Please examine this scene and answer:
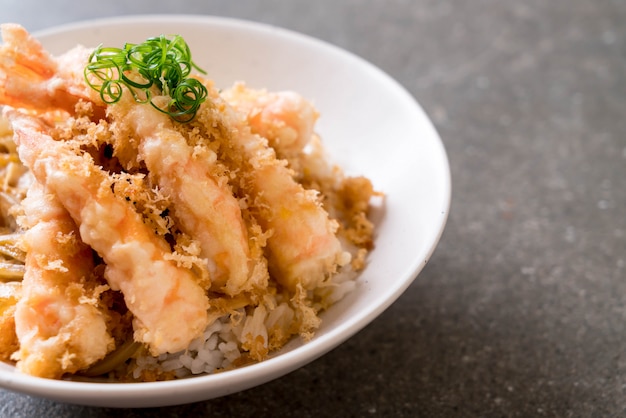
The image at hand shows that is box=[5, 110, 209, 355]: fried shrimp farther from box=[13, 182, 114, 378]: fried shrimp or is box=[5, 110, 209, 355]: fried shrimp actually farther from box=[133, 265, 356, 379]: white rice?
box=[133, 265, 356, 379]: white rice

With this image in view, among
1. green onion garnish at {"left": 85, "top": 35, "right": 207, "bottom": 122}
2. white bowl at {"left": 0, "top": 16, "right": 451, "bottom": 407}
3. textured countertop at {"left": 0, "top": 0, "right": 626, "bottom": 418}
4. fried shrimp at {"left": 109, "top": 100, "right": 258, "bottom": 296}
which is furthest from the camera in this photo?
textured countertop at {"left": 0, "top": 0, "right": 626, "bottom": 418}

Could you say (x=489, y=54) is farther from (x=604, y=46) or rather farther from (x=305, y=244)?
(x=305, y=244)

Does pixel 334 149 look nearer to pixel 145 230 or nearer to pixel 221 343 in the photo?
pixel 221 343

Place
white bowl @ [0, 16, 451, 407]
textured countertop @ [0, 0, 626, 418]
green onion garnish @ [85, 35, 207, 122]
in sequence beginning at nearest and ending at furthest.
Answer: white bowl @ [0, 16, 451, 407] < green onion garnish @ [85, 35, 207, 122] < textured countertop @ [0, 0, 626, 418]

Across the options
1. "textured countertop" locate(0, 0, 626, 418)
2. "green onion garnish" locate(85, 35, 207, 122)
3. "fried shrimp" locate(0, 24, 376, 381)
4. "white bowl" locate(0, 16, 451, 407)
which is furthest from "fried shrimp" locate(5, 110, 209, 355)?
"textured countertop" locate(0, 0, 626, 418)

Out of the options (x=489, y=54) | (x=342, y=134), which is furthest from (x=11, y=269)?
(x=489, y=54)

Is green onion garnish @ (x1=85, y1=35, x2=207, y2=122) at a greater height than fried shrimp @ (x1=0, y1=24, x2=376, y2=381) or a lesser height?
greater
